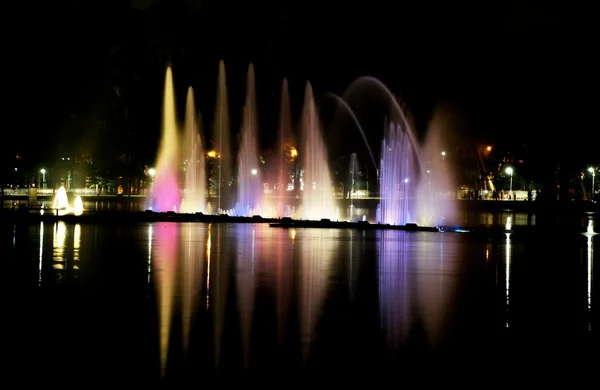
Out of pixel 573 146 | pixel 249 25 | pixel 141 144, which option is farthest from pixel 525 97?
pixel 141 144

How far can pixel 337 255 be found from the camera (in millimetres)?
19984

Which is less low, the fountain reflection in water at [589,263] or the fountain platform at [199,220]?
the fountain platform at [199,220]

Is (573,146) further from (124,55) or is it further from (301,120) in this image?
(124,55)

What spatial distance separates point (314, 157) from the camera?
2293 inches

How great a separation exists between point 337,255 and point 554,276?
5.46 m

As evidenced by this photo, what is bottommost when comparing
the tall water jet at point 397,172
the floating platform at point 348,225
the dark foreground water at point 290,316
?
the dark foreground water at point 290,316

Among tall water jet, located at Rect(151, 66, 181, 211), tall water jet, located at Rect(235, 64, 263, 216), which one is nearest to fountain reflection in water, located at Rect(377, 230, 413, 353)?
tall water jet, located at Rect(151, 66, 181, 211)

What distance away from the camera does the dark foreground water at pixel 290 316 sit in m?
8.09

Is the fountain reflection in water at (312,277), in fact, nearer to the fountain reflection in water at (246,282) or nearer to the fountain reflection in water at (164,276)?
the fountain reflection in water at (246,282)

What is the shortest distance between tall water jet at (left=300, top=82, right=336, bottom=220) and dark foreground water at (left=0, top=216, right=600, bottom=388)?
1105 inches

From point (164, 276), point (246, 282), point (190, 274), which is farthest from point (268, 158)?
point (246, 282)

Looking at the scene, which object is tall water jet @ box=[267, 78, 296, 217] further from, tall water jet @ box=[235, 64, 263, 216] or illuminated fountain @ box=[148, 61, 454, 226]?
tall water jet @ box=[235, 64, 263, 216]

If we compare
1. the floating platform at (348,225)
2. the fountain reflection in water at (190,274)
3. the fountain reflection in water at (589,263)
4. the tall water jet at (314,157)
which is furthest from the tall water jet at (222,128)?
the fountain reflection in water at (190,274)

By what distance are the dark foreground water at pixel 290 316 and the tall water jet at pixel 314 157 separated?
28069 millimetres
